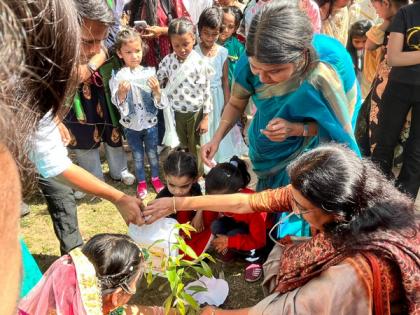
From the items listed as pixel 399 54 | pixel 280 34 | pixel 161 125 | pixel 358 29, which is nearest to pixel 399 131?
pixel 399 54

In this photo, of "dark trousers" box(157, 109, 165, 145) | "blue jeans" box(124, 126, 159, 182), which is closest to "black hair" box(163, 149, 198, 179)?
"blue jeans" box(124, 126, 159, 182)

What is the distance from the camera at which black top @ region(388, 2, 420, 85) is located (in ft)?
9.74

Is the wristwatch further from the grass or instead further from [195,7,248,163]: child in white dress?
[195,7,248,163]: child in white dress

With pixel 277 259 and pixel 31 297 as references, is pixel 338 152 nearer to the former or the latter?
pixel 277 259

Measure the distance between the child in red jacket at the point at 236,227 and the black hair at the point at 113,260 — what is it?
0.94 meters

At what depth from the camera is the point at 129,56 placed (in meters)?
3.46

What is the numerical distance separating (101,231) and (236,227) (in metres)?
1.16

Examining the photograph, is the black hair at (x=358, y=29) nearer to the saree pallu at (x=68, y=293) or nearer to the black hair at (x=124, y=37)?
the black hair at (x=124, y=37)

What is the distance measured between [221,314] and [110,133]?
2.34m

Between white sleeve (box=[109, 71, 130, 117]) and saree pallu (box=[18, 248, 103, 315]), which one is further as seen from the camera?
white sleeve (box=[109, 71, 130, 117])

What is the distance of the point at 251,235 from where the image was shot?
9.71 ft

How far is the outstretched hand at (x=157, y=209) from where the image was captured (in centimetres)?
227

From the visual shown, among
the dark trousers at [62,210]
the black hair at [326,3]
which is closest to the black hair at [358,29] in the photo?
the black hair at [326,3]

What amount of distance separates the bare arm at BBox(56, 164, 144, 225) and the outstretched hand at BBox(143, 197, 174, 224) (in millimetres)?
41
